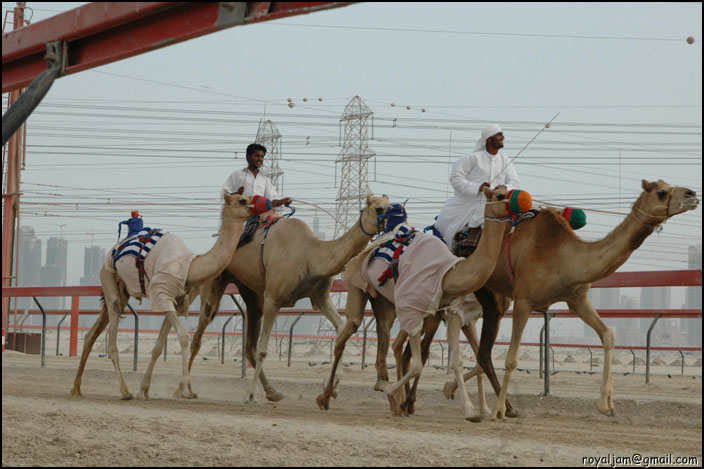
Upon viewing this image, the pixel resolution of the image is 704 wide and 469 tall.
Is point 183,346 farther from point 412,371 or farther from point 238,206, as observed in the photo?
point 412,371

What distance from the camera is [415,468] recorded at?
19.3ft

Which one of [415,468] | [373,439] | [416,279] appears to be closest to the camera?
[415,468]

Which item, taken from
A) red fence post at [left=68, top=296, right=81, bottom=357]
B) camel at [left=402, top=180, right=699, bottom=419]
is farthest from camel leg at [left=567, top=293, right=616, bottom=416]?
red fence post at [left=68, top=296, right=81, bottom=357]

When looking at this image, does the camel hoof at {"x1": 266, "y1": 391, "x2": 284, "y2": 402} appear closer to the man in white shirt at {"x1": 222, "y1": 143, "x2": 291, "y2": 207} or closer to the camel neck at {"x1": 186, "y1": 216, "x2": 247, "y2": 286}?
the camel neck at {"x1": 186, "y1": 216, "x2": 247, "y2": 286}

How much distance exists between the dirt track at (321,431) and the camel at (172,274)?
0.57 m

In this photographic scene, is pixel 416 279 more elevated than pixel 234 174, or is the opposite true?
pixel 234 174

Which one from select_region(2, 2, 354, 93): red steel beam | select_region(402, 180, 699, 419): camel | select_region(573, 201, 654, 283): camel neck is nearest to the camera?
select_region(2, 2, 354, 93): red steel beam

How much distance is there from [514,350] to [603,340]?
86 cm

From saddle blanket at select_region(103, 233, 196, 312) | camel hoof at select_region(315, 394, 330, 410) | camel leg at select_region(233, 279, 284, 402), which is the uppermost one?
saddle blanket at select_region(103, 233, 196, 312)

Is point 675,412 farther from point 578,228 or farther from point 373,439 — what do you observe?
point 373,439

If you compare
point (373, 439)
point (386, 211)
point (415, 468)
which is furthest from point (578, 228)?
point (415, 468)

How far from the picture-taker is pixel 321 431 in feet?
24.2

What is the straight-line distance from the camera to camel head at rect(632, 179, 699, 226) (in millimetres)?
8422

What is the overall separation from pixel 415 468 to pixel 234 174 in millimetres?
6993
